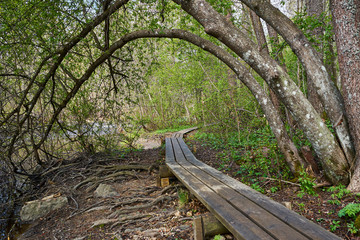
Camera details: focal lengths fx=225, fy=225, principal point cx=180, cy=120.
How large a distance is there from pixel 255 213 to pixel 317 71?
2591 millimetres

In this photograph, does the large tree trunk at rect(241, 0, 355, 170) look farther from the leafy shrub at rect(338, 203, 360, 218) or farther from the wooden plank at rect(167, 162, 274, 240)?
the wooden plank at rect(167, 162, 274, 240)

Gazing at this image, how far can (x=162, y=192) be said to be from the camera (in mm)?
4715

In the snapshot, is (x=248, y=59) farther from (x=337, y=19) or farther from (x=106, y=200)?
(x=106, y=200)

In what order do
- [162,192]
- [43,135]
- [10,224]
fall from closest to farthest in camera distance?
[162,192] < [10,224] < [43,135]

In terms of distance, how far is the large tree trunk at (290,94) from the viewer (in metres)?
3.44

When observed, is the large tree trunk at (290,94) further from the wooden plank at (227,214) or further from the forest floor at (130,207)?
the wooden plank at (227,214)

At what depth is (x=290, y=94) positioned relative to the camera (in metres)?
3.56

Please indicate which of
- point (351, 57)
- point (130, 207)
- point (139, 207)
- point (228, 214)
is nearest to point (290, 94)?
point (351, 57)

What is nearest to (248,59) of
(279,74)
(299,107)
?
(279,74)

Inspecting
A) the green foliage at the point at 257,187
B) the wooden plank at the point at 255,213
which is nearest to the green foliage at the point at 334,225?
the wooden plank at the point at 255,213

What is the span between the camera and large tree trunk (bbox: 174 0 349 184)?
3.44 meters

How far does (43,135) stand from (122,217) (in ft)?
13.0

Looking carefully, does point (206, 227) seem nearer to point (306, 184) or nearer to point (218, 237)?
point (218, 237)

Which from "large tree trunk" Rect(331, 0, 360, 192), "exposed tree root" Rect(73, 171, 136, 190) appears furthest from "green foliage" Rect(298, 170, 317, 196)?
"exposed tree root" Rect(73, 171, 136, 190)
